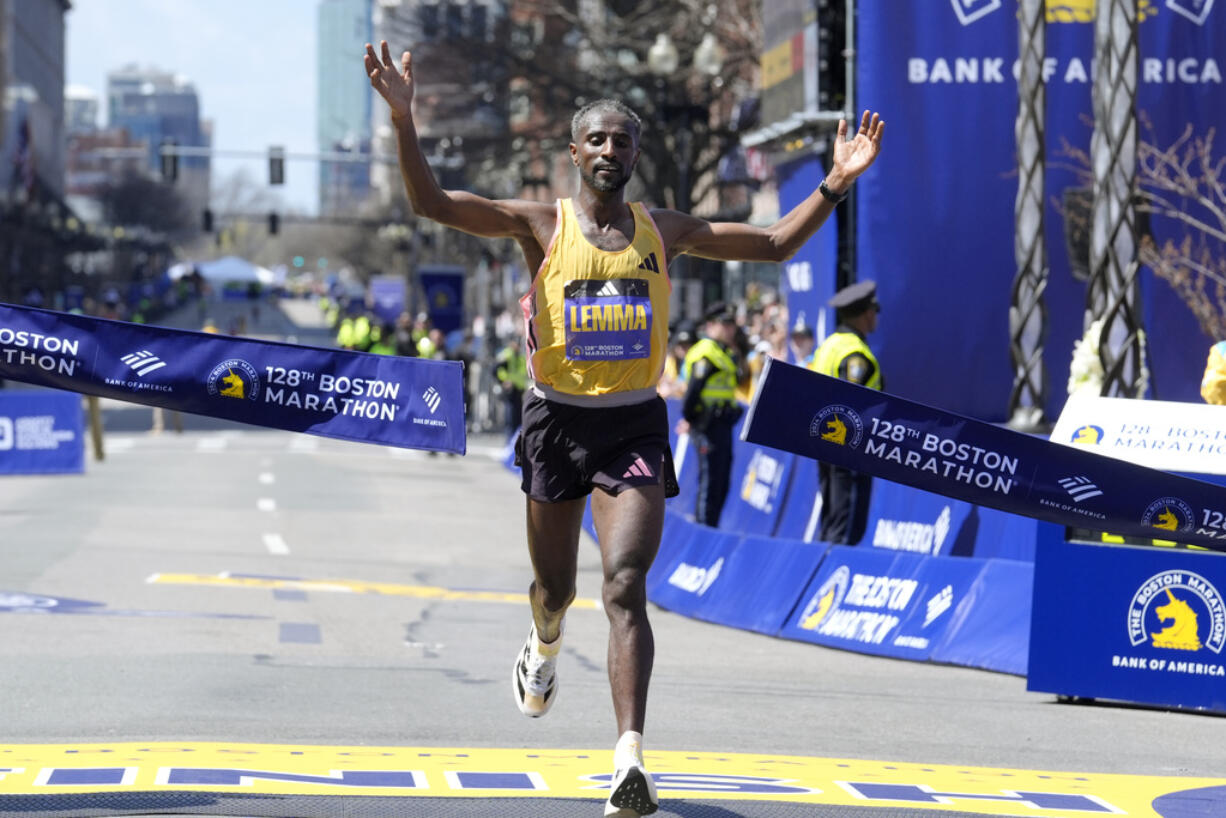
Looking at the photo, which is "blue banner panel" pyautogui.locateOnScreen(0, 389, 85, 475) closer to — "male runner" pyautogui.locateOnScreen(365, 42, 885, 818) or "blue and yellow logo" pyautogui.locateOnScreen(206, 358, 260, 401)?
"blue and yellow logo" pyautogui.locateOnScreen(206, 358, 260, 401)

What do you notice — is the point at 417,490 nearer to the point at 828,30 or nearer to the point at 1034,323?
the point at 828,30

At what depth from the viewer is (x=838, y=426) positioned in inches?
285

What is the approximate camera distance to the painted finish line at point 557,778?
257 inches

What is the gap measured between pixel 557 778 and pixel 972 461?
6.00ft

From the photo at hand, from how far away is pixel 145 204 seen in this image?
137250 millimetres

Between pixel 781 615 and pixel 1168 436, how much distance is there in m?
3.89

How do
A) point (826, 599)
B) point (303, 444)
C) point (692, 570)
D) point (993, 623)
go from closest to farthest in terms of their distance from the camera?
1. point (993, 623)
2. point (826, 599)
3. point (692, 570)
4. point (303, 444)

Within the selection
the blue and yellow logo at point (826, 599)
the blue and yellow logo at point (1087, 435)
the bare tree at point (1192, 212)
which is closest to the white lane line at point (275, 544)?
the blue and yellow logo at point (826, 599)

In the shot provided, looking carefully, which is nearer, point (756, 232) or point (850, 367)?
point (756, 232)

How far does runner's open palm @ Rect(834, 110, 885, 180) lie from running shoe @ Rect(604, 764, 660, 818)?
2.02 m

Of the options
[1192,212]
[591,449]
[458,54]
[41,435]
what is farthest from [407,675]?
[458,54]

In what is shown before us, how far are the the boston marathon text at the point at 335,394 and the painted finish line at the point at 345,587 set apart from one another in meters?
7.05

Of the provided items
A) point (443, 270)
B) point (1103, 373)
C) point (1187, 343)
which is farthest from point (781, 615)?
point (443, 270)

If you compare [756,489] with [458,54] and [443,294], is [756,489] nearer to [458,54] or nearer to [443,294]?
[458,54]
